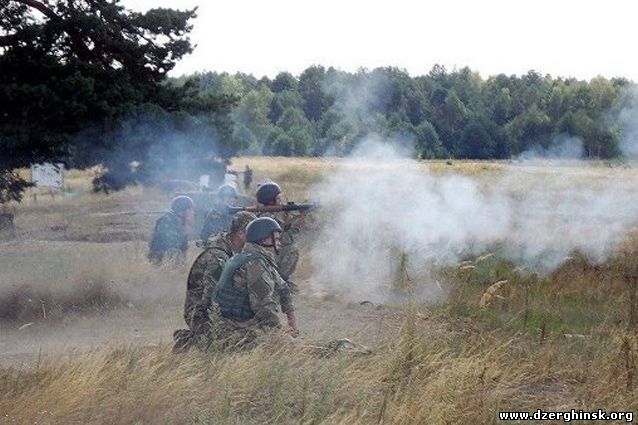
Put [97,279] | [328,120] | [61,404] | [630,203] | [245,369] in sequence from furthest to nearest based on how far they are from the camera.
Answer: [328,120], [630,203], [97,279], [245,369], [61,404]

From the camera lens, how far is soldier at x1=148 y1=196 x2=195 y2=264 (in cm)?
1382

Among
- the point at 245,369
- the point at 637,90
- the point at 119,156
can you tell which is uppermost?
the point at 637,90

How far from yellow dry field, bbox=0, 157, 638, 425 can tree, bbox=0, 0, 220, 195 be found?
7.98 ft

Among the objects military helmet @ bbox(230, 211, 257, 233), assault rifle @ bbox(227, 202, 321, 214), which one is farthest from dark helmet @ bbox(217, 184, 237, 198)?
military helmet @ bbox(230, 211, 257, 233)

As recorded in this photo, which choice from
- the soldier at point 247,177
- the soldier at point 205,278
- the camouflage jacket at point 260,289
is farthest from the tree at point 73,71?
the soldier at point 247,177

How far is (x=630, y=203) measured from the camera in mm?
14469

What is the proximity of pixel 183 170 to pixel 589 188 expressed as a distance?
845 centimetres

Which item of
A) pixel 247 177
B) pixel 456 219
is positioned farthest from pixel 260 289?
pixel 247 177

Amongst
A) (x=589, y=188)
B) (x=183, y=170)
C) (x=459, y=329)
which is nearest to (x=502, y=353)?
(x=459, y=329)

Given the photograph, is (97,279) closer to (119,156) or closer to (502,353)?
(119,156)

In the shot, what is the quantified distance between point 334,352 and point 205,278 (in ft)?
5.23

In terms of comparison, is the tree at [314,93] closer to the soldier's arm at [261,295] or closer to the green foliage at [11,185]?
the green foliage at [11,185]

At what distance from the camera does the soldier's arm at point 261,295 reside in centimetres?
721

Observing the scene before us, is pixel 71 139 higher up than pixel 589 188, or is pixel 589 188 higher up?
pixel 71 139
